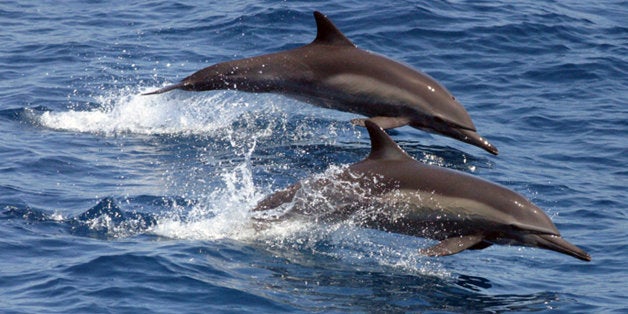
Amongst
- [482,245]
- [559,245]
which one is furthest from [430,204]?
[559,245]

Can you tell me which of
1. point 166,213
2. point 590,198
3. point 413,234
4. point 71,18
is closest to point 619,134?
point 590,198

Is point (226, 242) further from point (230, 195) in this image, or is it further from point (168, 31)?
point (168, 31)

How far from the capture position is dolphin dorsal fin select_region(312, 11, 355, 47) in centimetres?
1280

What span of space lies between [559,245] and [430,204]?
1173mm

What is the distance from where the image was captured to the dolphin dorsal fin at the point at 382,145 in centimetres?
1018

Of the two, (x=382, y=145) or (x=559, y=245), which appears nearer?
(x=559, y=245)

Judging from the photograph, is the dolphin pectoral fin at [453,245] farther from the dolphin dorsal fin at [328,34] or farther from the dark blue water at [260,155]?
the dolphin dorsal fin at [328,34]

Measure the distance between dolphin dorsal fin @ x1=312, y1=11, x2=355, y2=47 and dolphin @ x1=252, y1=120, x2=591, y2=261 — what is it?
2.79m

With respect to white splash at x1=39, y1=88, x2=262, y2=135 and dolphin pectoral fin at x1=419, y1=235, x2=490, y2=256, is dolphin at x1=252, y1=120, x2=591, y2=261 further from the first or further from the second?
white splash at x1=39, y1=88, x2=262, y2=135

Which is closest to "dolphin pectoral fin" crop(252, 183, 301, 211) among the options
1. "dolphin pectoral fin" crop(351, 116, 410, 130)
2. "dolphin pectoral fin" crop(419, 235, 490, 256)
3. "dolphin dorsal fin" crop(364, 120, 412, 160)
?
"dolphin dorsal fin" crop(364, 120, 412, 160)

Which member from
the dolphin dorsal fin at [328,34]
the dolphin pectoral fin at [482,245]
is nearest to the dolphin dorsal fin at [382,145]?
the dolphin pectoral fin at [482,245]

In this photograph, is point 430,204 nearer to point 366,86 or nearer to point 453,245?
point 453,245

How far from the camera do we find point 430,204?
10.3m

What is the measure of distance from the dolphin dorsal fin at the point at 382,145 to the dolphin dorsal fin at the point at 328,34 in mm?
2831
